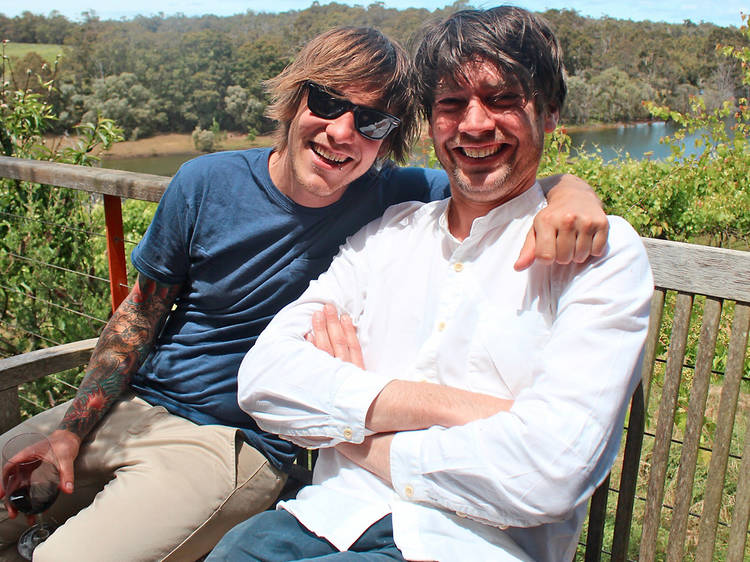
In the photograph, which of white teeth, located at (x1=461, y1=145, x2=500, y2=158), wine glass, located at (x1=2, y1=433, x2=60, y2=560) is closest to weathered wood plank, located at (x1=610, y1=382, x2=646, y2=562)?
white teeth, located at (x1=461, y1=145, x2=500, y2=158)

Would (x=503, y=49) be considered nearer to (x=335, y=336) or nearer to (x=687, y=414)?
(x=335, y=336)

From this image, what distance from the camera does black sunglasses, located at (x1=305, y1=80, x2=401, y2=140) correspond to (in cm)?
186

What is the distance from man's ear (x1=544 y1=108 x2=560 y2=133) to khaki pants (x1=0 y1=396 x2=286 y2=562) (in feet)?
3.99

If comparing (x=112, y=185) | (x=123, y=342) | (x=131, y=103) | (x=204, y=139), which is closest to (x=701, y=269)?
(x=123, y=342)

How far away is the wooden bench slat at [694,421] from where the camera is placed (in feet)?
5.11

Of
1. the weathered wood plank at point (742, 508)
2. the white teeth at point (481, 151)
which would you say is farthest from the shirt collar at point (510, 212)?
the weathered wood plank at point (742, 508)

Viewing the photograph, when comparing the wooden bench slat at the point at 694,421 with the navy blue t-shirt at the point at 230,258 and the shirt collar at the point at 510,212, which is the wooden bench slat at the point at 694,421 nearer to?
the shirt collar at the point at 510,212

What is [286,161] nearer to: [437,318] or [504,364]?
[437,318]

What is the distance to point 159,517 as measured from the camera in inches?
69.3

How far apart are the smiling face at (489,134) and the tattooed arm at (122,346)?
96 centimetres

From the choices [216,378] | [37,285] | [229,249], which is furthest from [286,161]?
[37,285]

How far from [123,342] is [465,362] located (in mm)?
1092

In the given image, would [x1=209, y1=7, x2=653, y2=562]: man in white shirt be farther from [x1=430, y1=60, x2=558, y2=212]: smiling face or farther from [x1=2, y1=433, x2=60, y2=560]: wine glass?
[x1=2, y1=433, x2=60, y2=560]: wine glass

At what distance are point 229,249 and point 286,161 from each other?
310 mm
